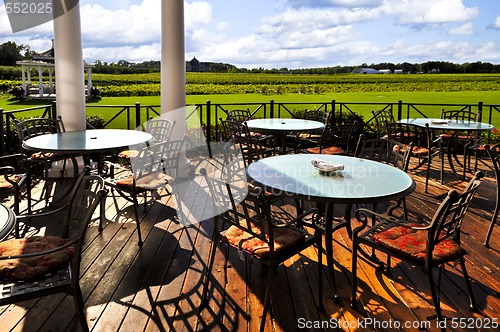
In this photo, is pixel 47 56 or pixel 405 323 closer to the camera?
pixel 405 323

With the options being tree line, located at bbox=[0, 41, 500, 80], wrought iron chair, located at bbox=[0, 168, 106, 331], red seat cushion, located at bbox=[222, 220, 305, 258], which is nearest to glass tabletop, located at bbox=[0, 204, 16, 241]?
wrought iron chair, located at bbox=[0, 168, 106, 331]

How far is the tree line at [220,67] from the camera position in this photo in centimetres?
2791

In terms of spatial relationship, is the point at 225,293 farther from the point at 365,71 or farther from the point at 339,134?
the point at 365,71

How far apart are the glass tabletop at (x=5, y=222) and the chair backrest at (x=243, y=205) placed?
2.82ft

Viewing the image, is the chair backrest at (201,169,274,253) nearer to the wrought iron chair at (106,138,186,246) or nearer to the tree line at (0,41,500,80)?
the wrought iron chair at (106,138,186,246)

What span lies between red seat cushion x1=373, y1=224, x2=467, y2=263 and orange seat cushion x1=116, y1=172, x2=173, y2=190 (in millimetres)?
1744

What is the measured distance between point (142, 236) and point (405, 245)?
2036 millimetres

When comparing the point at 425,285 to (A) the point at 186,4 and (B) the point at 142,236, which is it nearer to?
(B) the point at 142,236

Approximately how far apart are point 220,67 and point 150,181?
29.5 meters

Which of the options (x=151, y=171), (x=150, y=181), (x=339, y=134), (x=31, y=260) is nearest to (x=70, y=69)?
(x=151, y=171)

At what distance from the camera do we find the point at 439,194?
4.57 metres

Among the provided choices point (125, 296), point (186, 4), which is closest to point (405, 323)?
point (125, 296)

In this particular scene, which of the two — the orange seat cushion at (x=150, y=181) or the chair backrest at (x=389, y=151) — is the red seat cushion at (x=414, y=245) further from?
the orange seat cushion at (x=150, y=181)

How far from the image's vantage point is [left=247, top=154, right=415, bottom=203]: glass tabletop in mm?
2105
